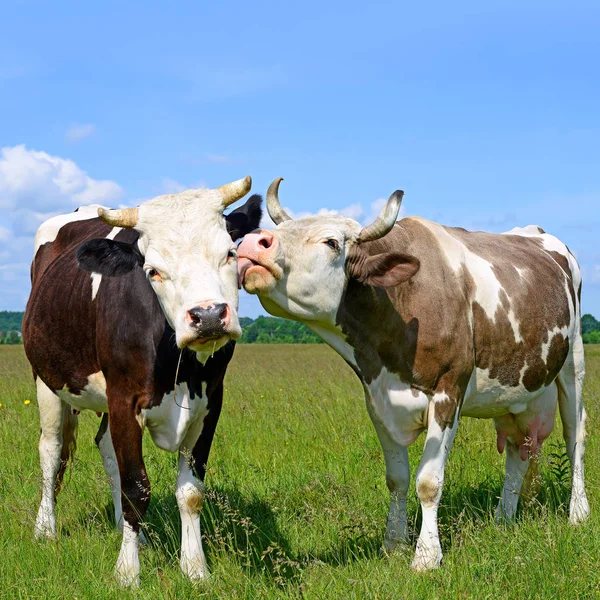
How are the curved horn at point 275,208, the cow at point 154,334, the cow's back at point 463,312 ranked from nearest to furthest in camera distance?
the cow at point 154,334, the cow's back at point 463,312, the curved horn at point 275,208

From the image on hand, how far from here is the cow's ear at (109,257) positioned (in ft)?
16.0

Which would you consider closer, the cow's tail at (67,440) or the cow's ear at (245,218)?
the cow's ear at (245,218)

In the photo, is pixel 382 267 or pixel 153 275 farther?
pixel 382 267

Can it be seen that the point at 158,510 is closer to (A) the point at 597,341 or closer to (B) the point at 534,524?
(B) the point at 534,524

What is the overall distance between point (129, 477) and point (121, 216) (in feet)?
5.35

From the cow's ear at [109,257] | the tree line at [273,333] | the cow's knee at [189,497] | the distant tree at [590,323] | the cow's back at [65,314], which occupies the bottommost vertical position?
the distant tree at [590,323]

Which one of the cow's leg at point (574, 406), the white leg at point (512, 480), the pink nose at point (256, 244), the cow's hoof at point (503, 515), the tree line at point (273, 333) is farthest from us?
the tree line at point (273, 333)

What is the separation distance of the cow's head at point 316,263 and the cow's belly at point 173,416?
2.53 ft

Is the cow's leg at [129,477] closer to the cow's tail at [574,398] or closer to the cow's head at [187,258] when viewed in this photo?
the cow's head at [187,258]

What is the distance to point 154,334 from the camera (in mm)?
4793

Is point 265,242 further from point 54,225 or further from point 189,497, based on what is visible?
point 54,225

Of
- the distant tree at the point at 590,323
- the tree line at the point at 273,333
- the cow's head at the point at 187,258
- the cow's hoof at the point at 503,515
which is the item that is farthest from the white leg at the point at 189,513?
the distant tree at the point at 590,323

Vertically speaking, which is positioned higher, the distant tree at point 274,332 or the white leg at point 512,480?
the white leg at point 512,480

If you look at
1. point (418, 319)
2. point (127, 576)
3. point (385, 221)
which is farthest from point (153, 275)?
point (127, 576)
